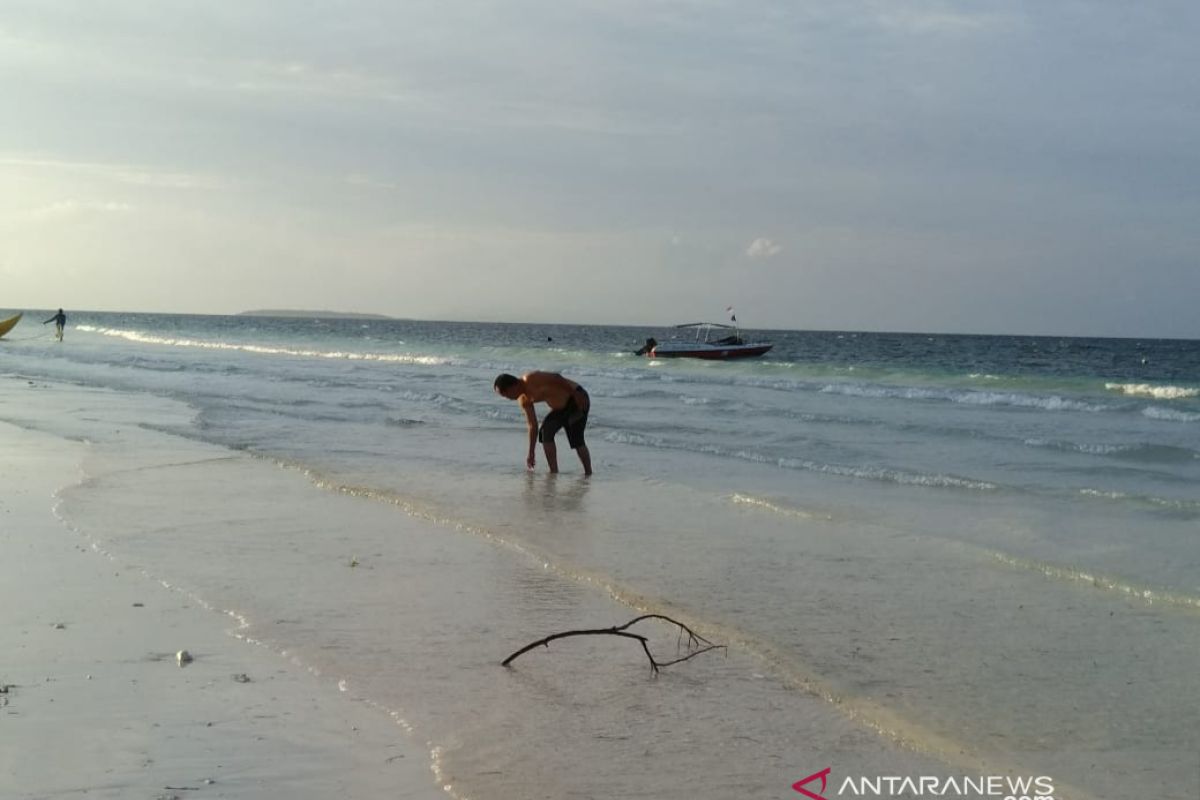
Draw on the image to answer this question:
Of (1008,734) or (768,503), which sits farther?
(768,503)

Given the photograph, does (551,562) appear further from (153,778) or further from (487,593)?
(153,778)

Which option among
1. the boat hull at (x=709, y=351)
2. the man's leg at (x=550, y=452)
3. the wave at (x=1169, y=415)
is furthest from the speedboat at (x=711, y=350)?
the man's leg at (x=550, y=452)

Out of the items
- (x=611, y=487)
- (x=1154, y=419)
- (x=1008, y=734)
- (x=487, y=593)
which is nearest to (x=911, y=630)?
(x=1008, y=734)

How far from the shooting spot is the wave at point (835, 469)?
12792mm

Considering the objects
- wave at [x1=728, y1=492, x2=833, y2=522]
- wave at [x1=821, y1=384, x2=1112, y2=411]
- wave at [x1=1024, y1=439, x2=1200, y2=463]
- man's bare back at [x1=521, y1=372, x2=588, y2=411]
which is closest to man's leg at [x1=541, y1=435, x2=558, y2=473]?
man's bare back at [x1=521, y1=372, x2=588, y2=411]

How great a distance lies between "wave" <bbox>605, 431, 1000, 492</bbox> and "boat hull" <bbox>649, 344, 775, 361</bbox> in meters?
32.4

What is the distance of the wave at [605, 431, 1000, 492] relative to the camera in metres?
12.8

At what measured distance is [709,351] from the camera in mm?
49344

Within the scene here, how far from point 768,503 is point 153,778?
7.76 metres

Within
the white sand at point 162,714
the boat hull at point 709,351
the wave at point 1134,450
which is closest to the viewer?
the white sand at point 162,714

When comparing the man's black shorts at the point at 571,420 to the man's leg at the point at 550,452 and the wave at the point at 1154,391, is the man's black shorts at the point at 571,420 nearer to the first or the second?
the man's leg at the point at 550,452

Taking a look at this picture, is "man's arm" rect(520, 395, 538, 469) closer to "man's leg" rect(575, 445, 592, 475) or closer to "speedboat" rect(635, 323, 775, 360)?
"man's leg" rect(575, 445, 592, 475)

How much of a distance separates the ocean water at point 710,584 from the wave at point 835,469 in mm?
87

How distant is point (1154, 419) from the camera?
2384 cm
